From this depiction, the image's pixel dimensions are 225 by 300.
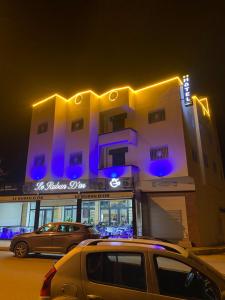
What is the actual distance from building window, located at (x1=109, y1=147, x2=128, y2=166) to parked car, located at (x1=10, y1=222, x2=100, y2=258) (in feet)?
36.2

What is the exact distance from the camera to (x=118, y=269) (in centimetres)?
345

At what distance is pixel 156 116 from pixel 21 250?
1527 centimetres

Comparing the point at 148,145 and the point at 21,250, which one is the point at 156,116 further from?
the point at 21,250

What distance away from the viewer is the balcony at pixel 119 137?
73.4 ft

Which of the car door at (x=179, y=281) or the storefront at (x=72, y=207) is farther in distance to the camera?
the storefront at (x=72, y=207)

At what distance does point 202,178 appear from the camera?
2262 centimetres

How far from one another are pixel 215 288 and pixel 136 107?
21715 millimetres

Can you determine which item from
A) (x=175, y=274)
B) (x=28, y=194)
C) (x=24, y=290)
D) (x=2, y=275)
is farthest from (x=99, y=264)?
(x=28, y=194)

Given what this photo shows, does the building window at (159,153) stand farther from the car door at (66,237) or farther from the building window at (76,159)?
the car door at (66,237)

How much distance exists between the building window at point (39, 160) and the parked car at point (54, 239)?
13441 mm

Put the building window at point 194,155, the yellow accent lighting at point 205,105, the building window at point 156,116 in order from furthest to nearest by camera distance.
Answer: the yellow accent lighting at point 205,105, the building window at point 156,116, the building window at point 194,155

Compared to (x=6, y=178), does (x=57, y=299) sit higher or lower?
lower

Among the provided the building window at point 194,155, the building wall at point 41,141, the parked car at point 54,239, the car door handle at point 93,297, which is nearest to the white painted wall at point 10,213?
the building wall at point 41,141

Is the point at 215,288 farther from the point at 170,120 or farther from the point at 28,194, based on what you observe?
the point at 28,194
